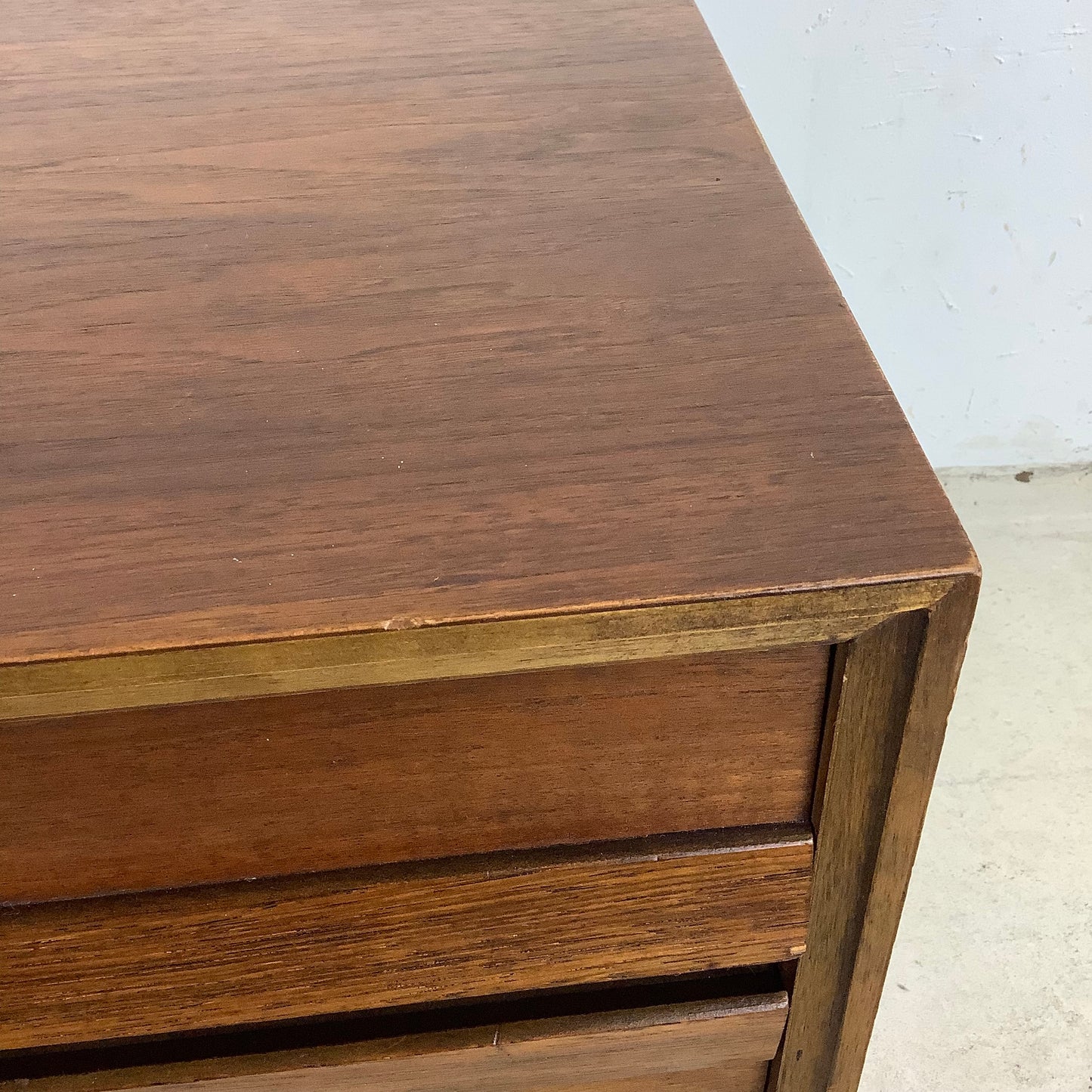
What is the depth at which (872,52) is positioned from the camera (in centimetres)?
91

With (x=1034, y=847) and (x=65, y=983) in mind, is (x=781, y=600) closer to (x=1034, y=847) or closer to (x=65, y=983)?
(x=65, y=983)

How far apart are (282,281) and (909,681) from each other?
0.92 feet

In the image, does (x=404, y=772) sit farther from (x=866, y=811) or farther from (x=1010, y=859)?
(x=1010, y=859)

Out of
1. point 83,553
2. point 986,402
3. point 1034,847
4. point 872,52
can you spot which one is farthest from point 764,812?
point 986,402

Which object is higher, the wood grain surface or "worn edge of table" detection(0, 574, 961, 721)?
the wood grain surface

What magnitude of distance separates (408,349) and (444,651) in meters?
0.13

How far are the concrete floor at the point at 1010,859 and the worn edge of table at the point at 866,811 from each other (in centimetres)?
33

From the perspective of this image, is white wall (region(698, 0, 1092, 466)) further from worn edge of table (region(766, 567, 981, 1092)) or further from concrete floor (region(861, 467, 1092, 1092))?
worn edge of table (region(766, 567, 981, 1092))

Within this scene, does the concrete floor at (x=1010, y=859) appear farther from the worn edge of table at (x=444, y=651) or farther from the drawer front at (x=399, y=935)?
the worn edge of table at (x=444, y=651)

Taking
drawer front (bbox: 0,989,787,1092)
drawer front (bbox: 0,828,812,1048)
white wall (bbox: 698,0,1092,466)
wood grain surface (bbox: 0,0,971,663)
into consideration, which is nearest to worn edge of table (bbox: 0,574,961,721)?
wood grain surface (bbox: 0,0,971,663)

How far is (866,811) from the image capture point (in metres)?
0.41

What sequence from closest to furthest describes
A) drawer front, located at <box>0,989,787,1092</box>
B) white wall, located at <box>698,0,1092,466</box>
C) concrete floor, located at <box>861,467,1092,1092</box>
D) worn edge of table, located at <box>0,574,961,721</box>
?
worn edge of table, located at <box>0,574,961,721</box> < drawer front, located at <box>0,989,787,1092</box> < concrete floor, located at <box>861,467,1092,1092</box> < white wall, located at <box>698,0,1092,466</box>

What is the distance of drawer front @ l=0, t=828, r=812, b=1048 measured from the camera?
409 millimetres

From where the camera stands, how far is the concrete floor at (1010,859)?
0.78 metres
